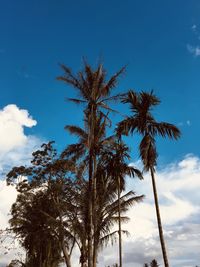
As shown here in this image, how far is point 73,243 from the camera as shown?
75.0ft

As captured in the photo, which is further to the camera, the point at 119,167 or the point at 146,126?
the point at 119,167

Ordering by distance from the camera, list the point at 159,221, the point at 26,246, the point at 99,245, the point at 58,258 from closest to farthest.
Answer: the point at 159,221
the point at 99,245
the point at 26,246
the point at 58,258

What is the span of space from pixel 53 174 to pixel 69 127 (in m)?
4.66

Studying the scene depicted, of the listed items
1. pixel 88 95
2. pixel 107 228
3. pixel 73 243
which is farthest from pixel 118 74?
pixel 73 243

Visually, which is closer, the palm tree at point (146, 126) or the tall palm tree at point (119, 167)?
the palm tree at point (146, 126)

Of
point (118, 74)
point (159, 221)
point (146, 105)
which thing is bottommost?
point (159, 221)

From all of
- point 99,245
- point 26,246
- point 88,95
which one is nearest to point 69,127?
Answer: point 88,95

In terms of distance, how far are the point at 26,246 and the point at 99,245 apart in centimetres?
847

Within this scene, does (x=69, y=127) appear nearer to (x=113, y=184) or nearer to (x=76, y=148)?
(x=76, y=148)

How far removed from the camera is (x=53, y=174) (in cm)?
2423

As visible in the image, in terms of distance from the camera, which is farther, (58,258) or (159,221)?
(58,258)

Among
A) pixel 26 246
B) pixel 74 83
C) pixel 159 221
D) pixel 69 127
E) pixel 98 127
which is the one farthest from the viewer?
pixel 26 246

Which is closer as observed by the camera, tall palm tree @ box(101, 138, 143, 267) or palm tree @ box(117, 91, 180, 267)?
palm tree @ box(117, 91, 180, 267)

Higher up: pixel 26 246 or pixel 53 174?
pixel 53 174
